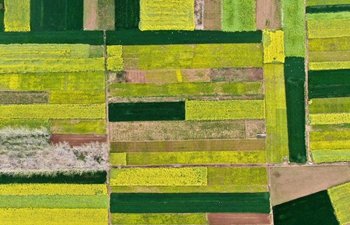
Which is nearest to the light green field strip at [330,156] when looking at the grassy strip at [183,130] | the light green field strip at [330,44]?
the grassy strip at [183,130]

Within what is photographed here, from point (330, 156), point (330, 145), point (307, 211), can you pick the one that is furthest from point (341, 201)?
point (330, 145)

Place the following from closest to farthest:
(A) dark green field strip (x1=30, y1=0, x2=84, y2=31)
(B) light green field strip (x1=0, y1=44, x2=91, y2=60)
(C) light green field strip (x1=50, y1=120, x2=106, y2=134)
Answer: (C) light green field strip (x1=50, y1=120, x2=106, y2=134)
(B) light green field strip (x1=0, y1=44, x2=91, y2=60)
(A) dark green field strip (x1=30, y1=0, x2=84, y2=31)

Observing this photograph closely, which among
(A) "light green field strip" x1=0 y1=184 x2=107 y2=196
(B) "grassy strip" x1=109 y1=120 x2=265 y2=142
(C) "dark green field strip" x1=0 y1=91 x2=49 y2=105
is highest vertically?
(C) "dark green field strip" x1=0 y1=91 x2=49 y2=105

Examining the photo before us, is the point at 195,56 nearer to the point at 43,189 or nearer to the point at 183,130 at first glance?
the point at 183,130

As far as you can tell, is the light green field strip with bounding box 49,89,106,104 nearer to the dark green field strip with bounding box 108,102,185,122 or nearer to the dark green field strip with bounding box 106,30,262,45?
the dark green field strip with bounding box 108,102,185,122

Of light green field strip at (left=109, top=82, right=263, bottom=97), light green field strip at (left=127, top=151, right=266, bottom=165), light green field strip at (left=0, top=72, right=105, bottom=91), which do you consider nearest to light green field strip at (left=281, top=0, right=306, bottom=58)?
light green field strip at (left=109, top=82, right=263, bottom=97)

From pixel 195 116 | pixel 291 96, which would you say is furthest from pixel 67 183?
pixel 291 96

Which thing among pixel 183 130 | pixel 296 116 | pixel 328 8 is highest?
pixel 328 8

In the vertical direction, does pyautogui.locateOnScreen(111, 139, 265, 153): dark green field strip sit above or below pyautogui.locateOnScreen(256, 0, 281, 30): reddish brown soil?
below

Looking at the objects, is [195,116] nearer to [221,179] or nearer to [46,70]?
[221,179]
